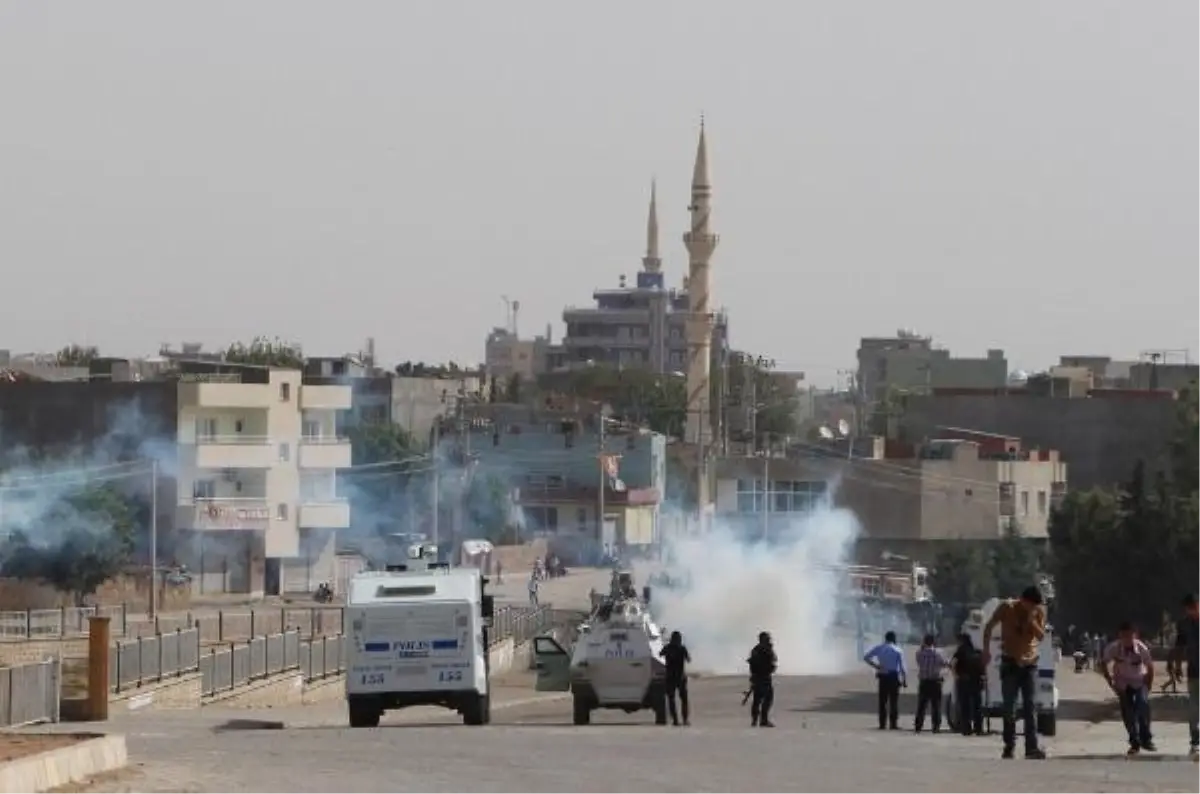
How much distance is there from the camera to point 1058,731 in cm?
3722

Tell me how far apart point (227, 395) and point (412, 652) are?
5721cm

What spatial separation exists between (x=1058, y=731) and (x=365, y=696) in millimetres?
9080

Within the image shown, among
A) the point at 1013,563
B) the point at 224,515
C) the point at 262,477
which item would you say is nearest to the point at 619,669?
the point at 224,515

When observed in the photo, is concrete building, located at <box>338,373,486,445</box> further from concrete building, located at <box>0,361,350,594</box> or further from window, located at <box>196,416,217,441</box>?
window, located at <box>196,416,217,441</box>

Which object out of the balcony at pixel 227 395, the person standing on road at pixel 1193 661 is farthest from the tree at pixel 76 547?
the person standing on road at pixel 1193 661

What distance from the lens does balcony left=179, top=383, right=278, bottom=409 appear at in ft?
295

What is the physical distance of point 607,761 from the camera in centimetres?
2453

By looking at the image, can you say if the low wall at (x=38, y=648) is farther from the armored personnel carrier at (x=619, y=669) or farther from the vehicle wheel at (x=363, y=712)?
the armored personnel carrier at (x=619, y=669)

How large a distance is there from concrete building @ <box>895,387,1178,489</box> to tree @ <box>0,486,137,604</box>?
5204 cm

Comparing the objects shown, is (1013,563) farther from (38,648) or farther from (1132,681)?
(1132,681)

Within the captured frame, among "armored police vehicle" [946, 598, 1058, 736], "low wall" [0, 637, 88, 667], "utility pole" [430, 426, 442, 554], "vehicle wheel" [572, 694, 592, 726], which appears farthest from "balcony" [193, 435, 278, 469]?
"armored police vehicle" [946, 598, 1058, 736]

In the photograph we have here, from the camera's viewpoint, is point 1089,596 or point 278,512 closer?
point 1089,596

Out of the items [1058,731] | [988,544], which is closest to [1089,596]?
[988,544]

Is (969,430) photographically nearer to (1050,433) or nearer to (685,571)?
(1050,433)
